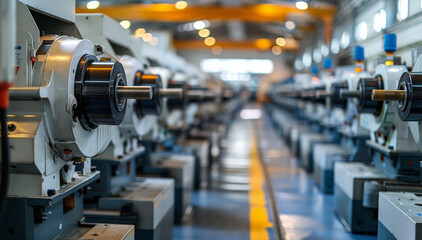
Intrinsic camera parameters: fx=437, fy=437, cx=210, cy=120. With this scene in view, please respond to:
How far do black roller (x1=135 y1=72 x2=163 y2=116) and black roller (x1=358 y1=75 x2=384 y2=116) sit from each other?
1.53 m

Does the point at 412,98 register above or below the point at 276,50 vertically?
below

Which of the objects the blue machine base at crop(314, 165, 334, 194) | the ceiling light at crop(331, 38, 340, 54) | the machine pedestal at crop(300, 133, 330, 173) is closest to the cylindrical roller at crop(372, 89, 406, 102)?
the blue machine base at crop(314, 165, 334, 194)

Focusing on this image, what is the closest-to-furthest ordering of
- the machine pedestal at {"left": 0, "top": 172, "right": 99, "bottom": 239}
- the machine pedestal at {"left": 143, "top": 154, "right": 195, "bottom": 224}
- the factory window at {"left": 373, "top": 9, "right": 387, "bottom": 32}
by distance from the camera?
the machine pedestal at {"left": 0, "top": 172, "right": 99, "bottom": 239} < the machine pedestal at {"left": 143, "top": 154, "right": 195, "bottom": 224} < the factory window at {"left": 373, "top": 9, "right": 387, "bottom": 32}

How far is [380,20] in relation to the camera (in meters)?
5.16

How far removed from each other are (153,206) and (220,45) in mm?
18739

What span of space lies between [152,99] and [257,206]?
2.66 m

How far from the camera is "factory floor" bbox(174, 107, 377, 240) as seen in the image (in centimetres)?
411

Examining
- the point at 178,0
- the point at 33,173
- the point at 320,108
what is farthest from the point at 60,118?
the point at 178,0

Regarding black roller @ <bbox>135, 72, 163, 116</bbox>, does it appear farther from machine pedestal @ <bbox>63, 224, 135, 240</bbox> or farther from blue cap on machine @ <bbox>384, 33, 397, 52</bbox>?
blue cap on machine @ <bbox>384, 33, 397, 52</bbox>

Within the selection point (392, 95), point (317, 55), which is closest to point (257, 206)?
point (392, 95)

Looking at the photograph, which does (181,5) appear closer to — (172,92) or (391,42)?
(391,42)

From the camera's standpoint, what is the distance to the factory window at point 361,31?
5.98 metres

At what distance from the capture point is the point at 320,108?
686 cm

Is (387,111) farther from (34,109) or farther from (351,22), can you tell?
(351,22)
